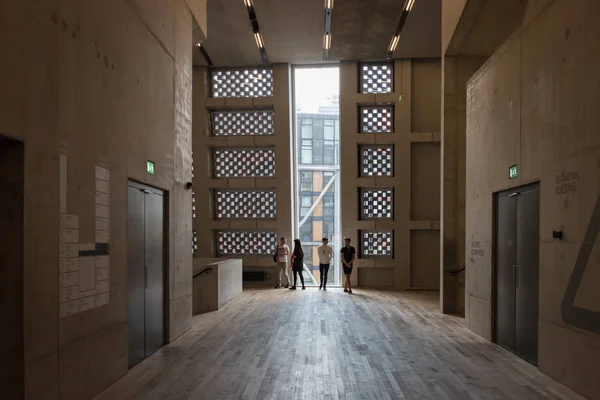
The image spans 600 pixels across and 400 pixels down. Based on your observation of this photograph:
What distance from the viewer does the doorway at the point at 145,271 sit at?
5.36m

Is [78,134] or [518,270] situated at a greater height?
[78,134]

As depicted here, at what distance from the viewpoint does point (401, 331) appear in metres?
7.30

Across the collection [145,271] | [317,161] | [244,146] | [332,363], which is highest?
[244,146]

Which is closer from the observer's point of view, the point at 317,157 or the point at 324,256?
the point at 324,256

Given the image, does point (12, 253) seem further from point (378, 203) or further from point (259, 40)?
point (378, 203)

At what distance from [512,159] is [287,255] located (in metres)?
8.03

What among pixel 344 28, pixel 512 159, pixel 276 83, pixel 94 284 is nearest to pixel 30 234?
pixel 94 284

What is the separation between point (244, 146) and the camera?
46.1 ft

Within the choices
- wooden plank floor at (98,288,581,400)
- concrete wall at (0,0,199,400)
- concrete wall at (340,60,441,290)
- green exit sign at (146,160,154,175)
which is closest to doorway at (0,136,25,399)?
concrete wall at (0,0,199,400)

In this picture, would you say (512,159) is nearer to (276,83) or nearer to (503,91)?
(503,91)

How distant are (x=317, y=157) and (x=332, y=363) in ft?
33.4

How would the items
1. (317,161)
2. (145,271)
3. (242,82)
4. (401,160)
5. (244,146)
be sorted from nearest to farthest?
(145,271)
(401,160)
(244,146)
(242,82)
(317,161)

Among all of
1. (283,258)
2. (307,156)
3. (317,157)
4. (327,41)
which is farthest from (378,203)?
(327,41)

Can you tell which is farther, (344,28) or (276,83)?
(276,83)
